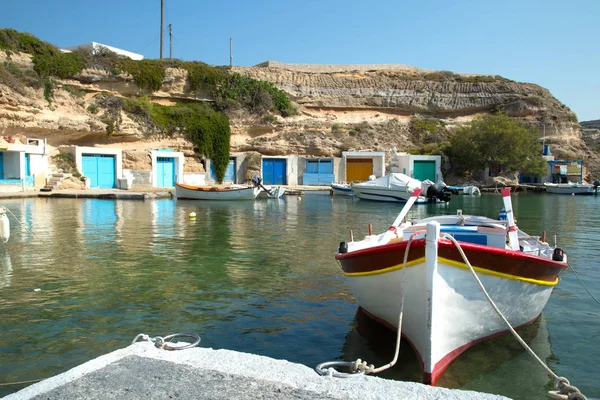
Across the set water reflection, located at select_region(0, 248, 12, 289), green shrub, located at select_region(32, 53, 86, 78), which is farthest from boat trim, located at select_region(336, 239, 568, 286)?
green shrub, located at select_region(32, 53, 86, 78)

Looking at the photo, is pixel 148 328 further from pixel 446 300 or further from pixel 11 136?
pixel 11 136

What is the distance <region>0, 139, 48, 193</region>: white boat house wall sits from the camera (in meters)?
31.7

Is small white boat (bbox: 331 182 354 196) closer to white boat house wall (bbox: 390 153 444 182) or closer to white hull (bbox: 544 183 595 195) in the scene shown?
white boat house wall (bbox: 390 153 444 182)

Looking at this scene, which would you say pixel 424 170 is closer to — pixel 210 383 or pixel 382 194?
pixel 382 194

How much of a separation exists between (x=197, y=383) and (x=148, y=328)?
3.07m

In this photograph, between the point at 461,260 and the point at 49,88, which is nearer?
the point at 461,260

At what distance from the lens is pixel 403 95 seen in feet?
198

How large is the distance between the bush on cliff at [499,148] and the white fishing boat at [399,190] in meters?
16.1

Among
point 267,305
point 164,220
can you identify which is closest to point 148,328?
point 267,305

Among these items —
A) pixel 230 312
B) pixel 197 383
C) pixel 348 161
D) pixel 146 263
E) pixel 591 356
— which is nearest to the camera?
pixel 197 383

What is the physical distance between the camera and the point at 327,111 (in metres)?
58.0

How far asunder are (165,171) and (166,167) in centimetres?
35

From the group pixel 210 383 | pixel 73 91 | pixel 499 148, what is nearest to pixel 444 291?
pixel 210 383

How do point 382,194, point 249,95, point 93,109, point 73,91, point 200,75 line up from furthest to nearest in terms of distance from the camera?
point 249,95 → point 200,75 → point 73,91 → point 93,109 → point 382,194
